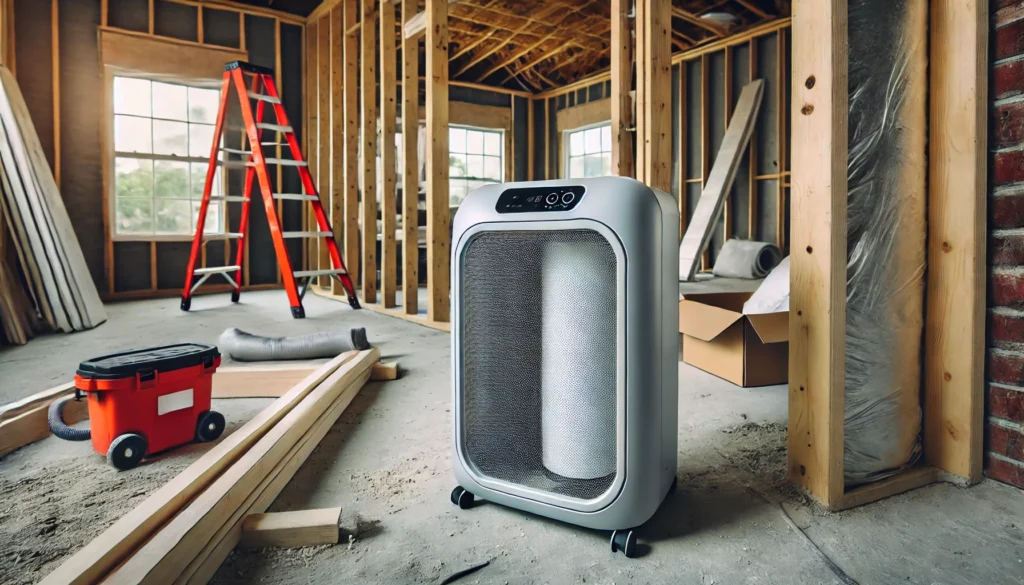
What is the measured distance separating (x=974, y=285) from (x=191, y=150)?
19.5ft

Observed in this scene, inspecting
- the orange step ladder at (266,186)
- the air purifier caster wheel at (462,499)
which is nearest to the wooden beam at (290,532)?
the air purifier caster wheel at (462,499)

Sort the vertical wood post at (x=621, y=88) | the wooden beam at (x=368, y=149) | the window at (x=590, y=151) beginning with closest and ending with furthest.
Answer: the vertical wood post at (x=621, y=88) → the wooden beam at (x=368, y=149) → the window at (x=590, y=151)

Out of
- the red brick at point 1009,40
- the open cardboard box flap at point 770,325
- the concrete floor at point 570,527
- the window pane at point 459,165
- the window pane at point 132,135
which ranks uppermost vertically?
the window pane at point 459,165

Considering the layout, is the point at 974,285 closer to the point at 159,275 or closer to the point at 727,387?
the point at 727,387

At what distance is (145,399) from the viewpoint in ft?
4.85

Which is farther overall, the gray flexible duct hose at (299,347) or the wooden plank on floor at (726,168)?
the wooden plank on floor at (726,168)

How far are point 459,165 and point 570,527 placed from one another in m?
6.90

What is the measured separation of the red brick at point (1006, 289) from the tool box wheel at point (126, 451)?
2.06 metres

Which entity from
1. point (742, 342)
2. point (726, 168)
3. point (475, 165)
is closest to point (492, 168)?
point (475, 165)

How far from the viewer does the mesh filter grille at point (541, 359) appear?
1.13 meters

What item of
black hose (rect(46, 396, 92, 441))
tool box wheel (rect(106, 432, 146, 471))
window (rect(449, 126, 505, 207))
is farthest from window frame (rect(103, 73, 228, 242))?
tool box wheel (rect(106, 432, 146, 471))

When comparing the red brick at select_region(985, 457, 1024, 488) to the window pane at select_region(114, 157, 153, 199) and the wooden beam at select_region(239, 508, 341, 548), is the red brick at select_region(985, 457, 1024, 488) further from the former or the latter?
the window pane at select_region(114, 157, 153, 199)

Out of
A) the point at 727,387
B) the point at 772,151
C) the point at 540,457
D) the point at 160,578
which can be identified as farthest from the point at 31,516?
the point at 772,151

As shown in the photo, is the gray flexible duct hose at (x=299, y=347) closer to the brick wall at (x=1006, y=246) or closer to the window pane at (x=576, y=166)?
the brick wall at (x=1006, y=246)
